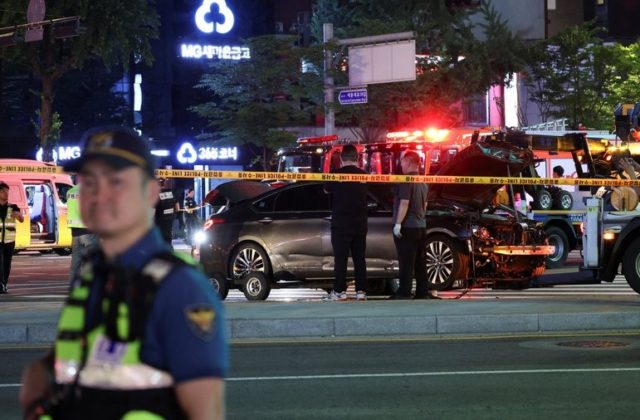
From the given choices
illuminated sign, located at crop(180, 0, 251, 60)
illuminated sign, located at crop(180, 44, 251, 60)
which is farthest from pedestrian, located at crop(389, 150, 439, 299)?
illuminated sign, located at crop(180, 0, 251, 60)

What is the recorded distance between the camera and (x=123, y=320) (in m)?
3.18

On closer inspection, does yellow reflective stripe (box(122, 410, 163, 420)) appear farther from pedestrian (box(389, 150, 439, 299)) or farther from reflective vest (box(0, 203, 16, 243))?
reflective vest (box(0, 203, 16, 243))

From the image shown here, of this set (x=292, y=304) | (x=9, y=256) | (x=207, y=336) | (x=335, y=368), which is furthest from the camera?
(x=9, y=256)

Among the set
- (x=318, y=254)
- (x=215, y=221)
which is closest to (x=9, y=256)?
(x=215, y=221)

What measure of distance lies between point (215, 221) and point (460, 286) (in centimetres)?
355

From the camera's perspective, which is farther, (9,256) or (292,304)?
(9,256)

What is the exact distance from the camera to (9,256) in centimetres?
1939

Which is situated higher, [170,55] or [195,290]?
[170,55]

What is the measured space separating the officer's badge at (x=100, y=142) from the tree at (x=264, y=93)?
123 feet

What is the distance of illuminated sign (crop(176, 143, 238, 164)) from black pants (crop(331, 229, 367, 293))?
42.5 metres

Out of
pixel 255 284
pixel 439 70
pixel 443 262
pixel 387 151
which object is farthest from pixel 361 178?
pixel 439 70

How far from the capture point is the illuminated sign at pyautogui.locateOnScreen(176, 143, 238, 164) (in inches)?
2279

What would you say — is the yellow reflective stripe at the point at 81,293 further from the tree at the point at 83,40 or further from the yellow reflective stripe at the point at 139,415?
the tree at the point at 83,40

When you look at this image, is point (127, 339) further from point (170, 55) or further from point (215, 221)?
point (170, 55)
